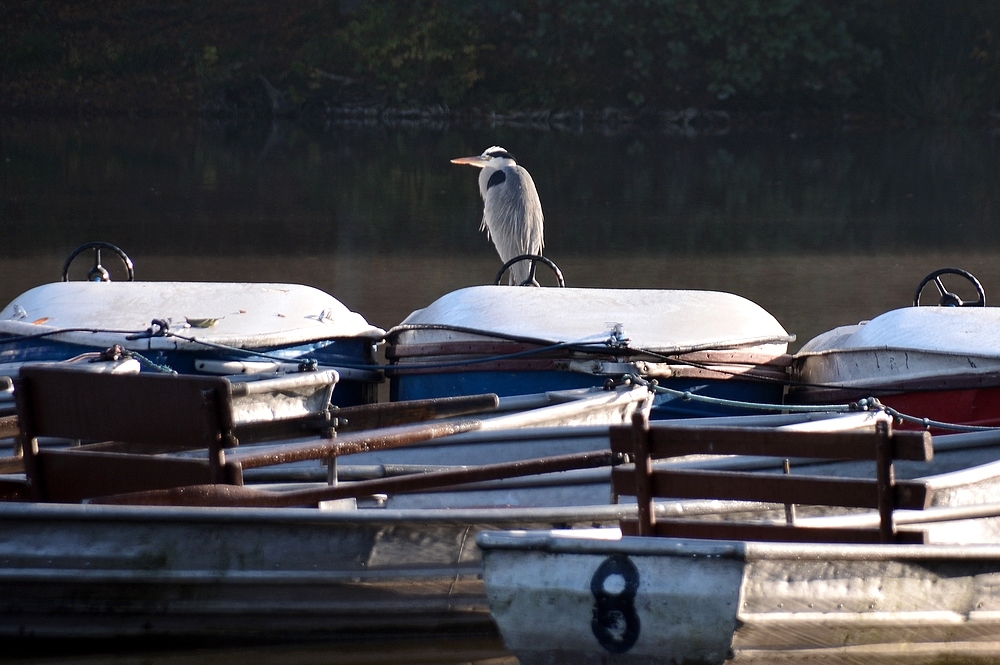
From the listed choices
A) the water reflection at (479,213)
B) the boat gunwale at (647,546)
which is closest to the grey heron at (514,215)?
the water reflection at (479,213)

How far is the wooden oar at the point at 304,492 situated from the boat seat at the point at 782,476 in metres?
0.53

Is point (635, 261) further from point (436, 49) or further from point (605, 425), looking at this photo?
point (436, 49)

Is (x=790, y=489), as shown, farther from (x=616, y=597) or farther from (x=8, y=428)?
(x=8, y=428)

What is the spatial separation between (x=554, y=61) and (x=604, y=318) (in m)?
22.6

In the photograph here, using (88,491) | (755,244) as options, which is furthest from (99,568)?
(755,244)

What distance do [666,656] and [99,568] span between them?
5.47 ft

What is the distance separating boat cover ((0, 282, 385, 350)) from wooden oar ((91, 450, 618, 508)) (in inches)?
65.2

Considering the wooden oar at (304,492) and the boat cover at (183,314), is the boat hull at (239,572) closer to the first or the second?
the wooden oar at (304,492)

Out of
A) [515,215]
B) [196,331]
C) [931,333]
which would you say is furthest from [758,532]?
[515,215]

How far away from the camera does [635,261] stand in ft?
36.5

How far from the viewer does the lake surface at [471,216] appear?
9977 mm

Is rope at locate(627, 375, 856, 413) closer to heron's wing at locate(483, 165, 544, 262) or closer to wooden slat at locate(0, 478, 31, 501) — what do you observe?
wooden slat at locate(0, 478, 31, 501)

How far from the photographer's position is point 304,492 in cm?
394

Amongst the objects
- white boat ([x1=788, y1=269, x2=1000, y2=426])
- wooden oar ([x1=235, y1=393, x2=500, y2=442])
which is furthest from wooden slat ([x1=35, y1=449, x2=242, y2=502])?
white boat ([x1=788, y1=269, x2=1000, y2=426])
